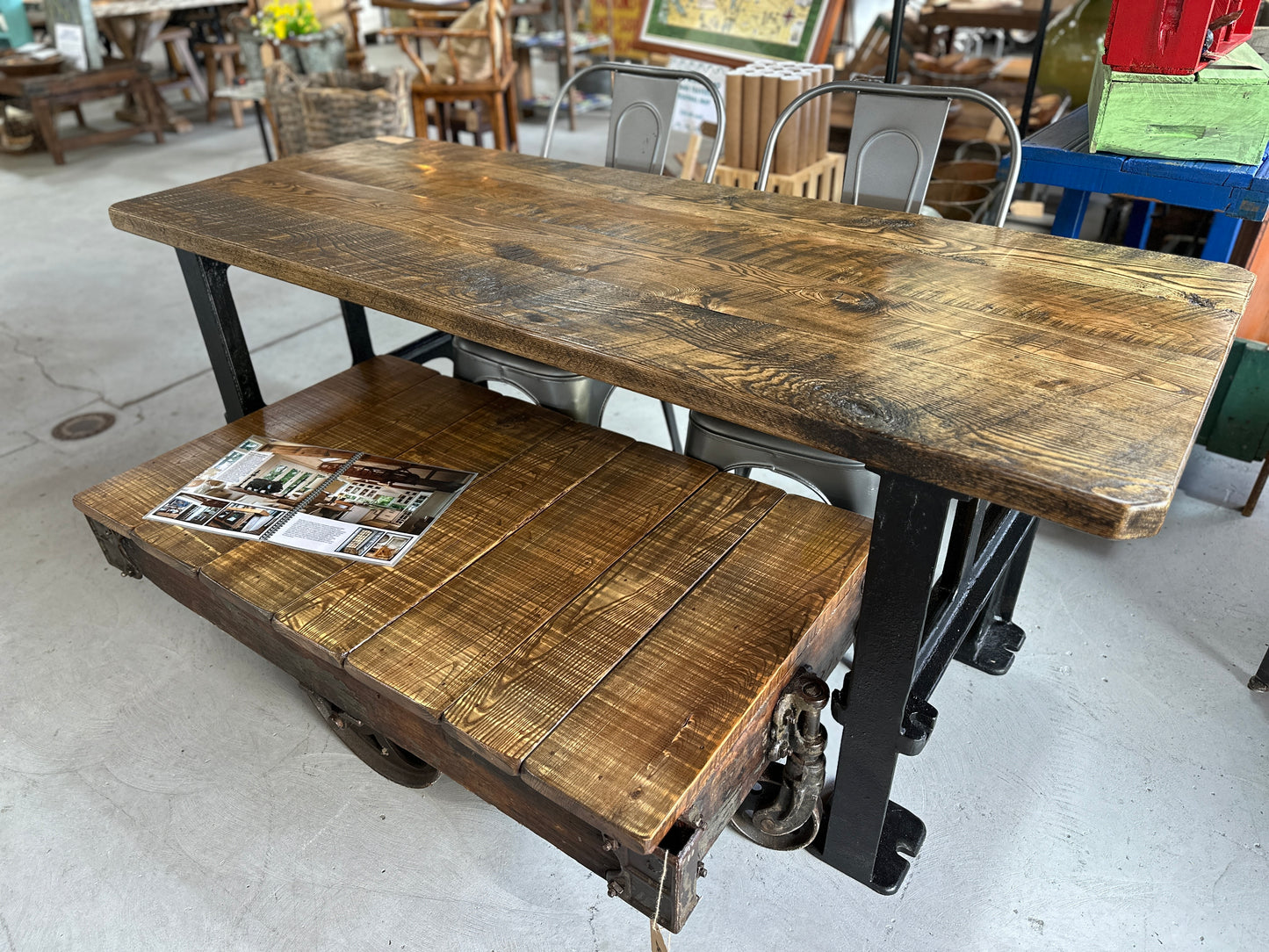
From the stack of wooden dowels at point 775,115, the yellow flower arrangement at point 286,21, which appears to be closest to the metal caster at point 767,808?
the stack of wooden dowels at point 775,115

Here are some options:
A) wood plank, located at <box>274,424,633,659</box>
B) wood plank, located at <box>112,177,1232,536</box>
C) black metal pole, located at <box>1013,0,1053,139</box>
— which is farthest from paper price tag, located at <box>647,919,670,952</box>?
black metal pole, located at <box>1013,0,1053,139</box>

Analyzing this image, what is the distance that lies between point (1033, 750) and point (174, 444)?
252cm

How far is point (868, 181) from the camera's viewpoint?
6.58 feet

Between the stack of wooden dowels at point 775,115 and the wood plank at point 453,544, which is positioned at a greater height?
the stack of wooden dowels at point 775,115

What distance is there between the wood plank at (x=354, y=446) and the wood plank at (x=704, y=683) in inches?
22.1

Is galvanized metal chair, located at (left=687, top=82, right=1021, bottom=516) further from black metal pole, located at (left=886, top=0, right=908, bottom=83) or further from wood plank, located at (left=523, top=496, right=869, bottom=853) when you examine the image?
black metal pole, located at (left=886, top=0, right=908, bottom=83)

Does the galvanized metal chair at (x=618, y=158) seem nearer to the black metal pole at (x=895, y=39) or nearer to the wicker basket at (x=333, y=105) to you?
the black metal pole at (x=895, y=39)

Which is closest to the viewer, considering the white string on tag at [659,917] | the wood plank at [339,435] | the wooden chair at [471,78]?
the white string on tag at [659,917]

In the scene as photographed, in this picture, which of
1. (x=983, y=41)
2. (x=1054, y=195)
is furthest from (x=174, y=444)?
(x=983, y=41)

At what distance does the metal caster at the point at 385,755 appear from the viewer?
158 centimetres

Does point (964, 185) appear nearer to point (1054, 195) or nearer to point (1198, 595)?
point (1054, 195)

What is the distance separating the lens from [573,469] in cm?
166

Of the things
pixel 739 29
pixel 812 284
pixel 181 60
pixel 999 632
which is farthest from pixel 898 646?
pixel 181 60

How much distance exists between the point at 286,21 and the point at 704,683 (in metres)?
5.30
